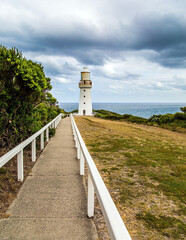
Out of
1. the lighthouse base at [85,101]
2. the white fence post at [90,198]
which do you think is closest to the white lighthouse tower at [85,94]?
the lighthouse base at [85,101]

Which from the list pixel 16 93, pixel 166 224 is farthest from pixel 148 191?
pixel 16 93

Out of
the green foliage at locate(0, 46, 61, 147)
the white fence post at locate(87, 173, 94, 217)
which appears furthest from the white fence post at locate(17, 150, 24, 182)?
the white fence post at locate(87, 173, 94, 217)

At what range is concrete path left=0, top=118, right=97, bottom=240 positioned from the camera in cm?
287

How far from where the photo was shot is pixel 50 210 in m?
3.49

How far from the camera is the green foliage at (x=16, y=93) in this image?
5.16m

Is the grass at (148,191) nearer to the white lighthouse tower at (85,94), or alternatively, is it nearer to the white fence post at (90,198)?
the white fence post at (90,198)

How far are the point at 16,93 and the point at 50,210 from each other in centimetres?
376

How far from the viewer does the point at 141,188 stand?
473 cm

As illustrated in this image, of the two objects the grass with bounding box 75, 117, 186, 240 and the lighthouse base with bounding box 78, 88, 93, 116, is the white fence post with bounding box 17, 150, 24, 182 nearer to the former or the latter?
the grass with bounding box 75, 117, 186, 240

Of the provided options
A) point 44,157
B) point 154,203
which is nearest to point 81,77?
point 44,157

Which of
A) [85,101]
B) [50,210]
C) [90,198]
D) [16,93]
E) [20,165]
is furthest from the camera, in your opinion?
[85,101]

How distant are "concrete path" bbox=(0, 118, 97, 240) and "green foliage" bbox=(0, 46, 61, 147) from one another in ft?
4.52

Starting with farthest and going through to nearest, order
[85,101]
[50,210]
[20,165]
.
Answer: [85,101] < [20,165] < [50,210]

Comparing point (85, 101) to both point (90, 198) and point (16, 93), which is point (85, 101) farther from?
point (90, 198)
